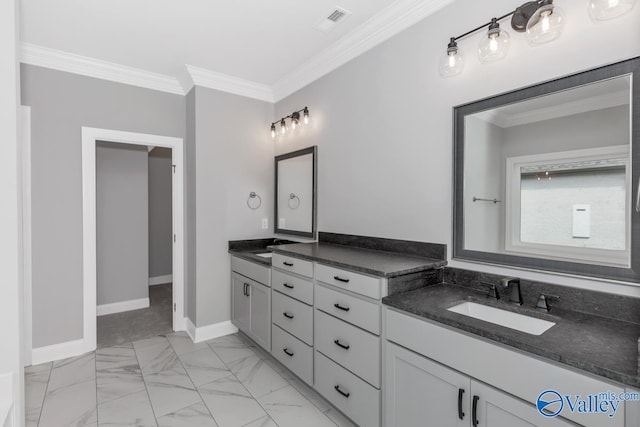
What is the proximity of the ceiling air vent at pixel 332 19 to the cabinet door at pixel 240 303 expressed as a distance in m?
2.28

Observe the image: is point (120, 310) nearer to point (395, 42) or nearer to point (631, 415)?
point (395, 42)

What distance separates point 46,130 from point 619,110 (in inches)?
156

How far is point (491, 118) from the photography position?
6.05ft

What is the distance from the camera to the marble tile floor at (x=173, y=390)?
6.87ft

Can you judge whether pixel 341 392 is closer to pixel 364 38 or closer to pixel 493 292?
pixel 493 292

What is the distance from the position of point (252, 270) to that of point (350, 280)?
1.36 meters

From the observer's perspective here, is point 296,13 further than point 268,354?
No

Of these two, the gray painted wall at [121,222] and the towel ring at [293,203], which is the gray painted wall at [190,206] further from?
the gray painted wall at [121,222]

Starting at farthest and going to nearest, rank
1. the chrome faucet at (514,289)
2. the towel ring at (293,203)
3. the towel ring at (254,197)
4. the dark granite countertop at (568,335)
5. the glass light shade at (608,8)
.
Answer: the towel ring at (254,197) < the towel ring at (293,203) < the chrome faucet at (514,289) < the glass light shade at (608,8) < the dark granite countertop at (568,335)

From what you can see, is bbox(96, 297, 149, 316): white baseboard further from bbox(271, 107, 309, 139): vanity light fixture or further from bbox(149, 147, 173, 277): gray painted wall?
bbox(271, 107, 309, 139): vanity light fixture

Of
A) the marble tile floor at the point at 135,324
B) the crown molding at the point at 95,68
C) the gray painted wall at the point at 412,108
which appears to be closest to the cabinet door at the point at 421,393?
the gray painted wall at the point at 412,108

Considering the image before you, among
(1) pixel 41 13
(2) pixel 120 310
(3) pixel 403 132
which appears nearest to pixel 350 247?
(3) pixel 403 132

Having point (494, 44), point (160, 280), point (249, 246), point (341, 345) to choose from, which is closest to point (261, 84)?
point (249, 246)

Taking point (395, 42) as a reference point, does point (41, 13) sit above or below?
above
